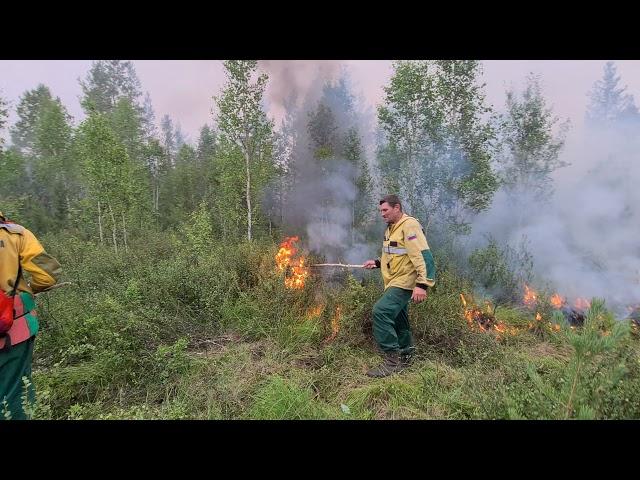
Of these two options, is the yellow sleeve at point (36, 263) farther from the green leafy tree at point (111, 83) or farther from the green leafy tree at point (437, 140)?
the green leafy tree at point (111, 83)

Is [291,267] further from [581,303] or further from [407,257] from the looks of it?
[581,303]

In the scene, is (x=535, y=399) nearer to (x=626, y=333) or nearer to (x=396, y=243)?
(x=626, y=333)

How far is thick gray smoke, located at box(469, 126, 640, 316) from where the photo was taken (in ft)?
19.9

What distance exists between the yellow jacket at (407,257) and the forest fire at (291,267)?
5.38ft

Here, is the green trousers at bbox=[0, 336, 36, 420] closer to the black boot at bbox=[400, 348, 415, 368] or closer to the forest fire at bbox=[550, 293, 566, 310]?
the black boot at bbox=[400, 348, 415, 368]

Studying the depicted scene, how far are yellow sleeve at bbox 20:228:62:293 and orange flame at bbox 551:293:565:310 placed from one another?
6921 mm

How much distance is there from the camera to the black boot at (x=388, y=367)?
3768 mm

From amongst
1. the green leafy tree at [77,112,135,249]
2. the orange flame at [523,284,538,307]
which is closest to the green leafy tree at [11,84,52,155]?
the green leafy tree at [77,112,135,249]

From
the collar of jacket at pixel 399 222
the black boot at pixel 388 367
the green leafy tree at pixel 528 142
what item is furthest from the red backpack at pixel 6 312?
the green leafy tree at pixel 528 142

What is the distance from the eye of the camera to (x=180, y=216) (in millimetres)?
15773

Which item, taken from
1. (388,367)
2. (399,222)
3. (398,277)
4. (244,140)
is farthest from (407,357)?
(244,140)

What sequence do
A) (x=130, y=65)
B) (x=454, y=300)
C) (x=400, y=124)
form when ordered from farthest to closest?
(x=130, y=65), (x=400, y=124), (x=454, y=300)

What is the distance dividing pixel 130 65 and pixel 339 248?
27970 mm
